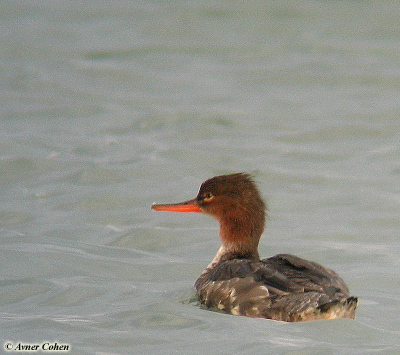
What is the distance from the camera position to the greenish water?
694 centimetres

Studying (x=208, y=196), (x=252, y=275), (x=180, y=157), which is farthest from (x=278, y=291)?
(x=180, y=157)

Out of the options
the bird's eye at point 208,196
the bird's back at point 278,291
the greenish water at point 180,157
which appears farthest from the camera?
the bird's eye at point 208,196

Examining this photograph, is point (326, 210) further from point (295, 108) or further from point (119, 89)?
point (119, 89)

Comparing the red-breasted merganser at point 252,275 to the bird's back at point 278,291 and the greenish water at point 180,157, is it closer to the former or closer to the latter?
the bird's back at point 278,291

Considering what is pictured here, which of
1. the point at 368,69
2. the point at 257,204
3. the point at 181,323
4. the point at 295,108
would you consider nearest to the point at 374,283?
the point at 257,204

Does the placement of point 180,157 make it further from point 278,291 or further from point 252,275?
point 278,291

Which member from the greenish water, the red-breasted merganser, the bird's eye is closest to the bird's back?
the red-breasted merganser

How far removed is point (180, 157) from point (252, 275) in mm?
4345

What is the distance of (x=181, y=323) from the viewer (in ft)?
22.3

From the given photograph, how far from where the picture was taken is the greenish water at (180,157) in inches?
273

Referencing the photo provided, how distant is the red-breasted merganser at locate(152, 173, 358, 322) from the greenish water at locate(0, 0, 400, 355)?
0.12m

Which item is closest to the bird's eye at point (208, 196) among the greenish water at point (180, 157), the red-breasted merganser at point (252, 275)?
the red-breasted merganser at point (252, 275)

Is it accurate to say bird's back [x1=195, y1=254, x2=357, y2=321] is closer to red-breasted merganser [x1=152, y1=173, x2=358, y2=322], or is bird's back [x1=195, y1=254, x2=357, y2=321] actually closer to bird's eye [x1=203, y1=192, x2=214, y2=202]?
red-breasted merganser [x1=152, y1=173, x2=358, y2=322]

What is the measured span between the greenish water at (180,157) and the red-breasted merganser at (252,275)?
0.41 ft
